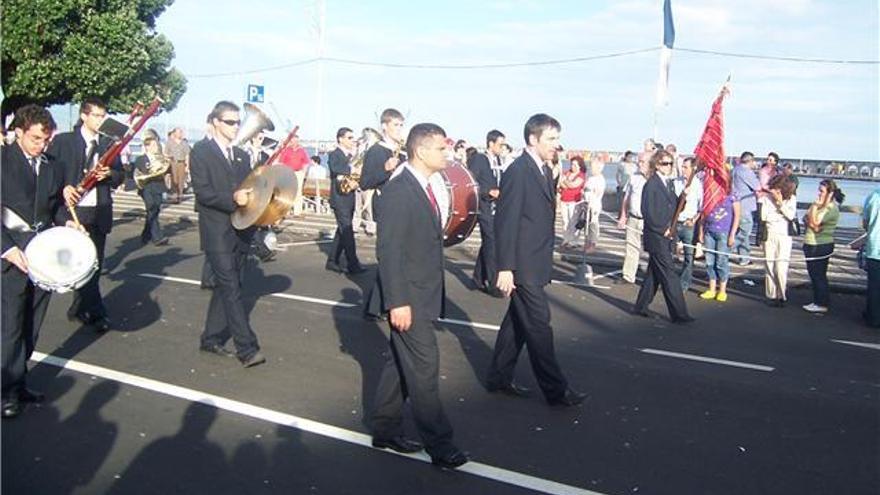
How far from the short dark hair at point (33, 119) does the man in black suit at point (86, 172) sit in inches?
61.3

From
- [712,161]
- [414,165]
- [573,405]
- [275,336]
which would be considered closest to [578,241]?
[712,161]

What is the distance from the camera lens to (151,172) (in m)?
13.9

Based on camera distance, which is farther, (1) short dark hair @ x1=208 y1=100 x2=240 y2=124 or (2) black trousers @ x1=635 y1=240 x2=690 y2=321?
(2) black trousers @ x1=635 y1=240 x2=690 y2=321

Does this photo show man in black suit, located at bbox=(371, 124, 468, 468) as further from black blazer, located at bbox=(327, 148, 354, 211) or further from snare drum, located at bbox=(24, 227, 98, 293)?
black blazer, located at bbox=(327, 148, 354, 211)

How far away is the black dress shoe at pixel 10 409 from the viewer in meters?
5.59

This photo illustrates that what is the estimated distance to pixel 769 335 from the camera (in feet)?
30.2

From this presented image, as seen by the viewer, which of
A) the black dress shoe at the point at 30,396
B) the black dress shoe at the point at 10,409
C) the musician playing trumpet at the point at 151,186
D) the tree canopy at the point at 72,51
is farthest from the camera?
the tree canopy at the point at 72,51

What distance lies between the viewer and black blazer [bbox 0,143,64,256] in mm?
5618

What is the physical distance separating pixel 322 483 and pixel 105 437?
1.56m

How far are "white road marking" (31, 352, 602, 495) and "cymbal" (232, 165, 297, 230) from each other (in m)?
1.45

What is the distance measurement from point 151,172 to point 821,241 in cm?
1023

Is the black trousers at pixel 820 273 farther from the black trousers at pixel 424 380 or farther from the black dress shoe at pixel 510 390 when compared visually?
the black trousers at pixel 424 380

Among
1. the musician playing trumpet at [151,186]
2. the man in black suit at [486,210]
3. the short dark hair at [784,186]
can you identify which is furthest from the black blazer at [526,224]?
the musician playing trumpet at [151,186]

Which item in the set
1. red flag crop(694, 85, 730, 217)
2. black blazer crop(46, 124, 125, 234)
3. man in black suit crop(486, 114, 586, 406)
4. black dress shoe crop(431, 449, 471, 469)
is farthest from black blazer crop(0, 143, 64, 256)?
red flag crop(694, 85, 730, 217)
